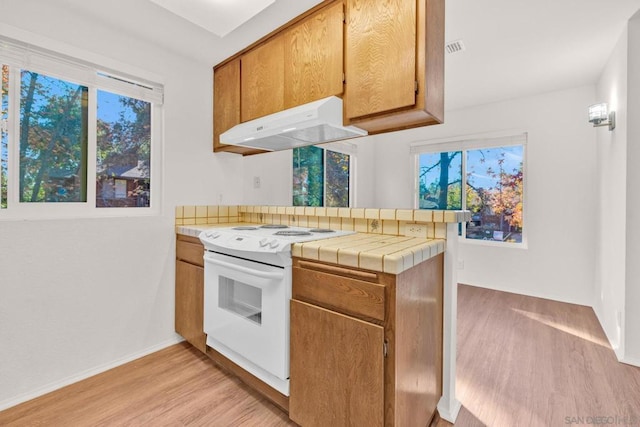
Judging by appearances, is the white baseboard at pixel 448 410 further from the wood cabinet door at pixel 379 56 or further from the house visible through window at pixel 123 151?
the house visible through window at pixel 123 151

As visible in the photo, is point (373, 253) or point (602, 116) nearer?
point (373, 253)

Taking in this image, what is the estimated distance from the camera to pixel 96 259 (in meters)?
1.99

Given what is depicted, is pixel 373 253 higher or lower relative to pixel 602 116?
lower

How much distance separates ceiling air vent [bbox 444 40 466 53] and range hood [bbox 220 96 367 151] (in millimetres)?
1237

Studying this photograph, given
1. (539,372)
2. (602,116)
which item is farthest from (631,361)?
(602,116)

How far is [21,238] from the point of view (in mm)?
1701

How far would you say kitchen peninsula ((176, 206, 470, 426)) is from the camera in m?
1.13

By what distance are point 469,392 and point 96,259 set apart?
2.50m

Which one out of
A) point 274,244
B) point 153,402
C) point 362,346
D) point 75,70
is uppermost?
point 75,70

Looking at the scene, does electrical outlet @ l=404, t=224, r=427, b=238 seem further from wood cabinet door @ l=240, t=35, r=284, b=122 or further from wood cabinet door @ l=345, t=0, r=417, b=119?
wood cabinet door @ l=240, t=35, r=284, b=122

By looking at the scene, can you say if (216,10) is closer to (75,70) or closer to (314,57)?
(314,57)

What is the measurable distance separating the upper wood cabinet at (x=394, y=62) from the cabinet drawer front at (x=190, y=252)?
136 cm

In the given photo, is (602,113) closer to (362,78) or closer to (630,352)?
(630,352)

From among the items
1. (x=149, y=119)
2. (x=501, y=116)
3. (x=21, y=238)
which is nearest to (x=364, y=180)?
(x=501, y=116)
